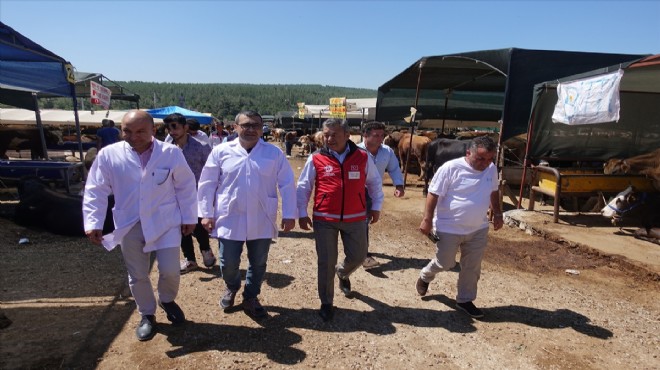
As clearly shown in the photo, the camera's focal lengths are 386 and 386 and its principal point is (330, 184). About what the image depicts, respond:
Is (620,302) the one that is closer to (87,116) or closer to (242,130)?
(242,130)

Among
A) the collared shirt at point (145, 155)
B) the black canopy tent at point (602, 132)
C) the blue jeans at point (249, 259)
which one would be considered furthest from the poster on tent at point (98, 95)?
the black canopy tent at point (602, 132)

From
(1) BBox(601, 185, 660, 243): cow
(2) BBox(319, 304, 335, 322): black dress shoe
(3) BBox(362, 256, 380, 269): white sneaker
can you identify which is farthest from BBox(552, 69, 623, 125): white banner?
(2) BBox(319, 304, 335, 322): black dress shoe

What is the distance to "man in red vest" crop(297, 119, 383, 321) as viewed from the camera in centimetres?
338

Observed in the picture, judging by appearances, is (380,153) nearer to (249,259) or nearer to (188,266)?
(249,259)

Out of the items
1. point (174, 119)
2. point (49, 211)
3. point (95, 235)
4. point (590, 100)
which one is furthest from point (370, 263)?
point (49, 211)

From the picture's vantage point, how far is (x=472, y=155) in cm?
347

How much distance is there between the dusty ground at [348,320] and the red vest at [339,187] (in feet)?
3.30

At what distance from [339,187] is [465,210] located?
1.18 m

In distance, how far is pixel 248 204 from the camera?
10.6 ft

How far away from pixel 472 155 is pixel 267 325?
2.38 meters

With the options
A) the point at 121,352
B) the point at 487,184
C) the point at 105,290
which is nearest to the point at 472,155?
the point at 487,184

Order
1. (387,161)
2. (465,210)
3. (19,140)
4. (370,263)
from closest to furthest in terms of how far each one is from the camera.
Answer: (465,210) → (387,161) → (370,263) → (19,140)

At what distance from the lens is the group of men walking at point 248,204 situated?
2936mm

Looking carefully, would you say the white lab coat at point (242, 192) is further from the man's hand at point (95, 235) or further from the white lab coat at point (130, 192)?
the man's hand at point (95, 235)
